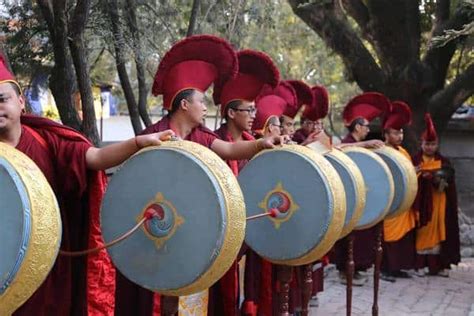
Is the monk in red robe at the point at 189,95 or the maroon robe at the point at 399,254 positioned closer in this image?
the monk in red robe at the point at 189,95

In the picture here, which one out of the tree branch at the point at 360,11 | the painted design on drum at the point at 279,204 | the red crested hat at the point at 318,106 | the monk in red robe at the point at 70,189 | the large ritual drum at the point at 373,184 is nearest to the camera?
the monk in red robe at the point at 70,189

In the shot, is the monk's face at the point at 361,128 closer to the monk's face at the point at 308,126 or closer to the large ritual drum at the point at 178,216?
the monk's face at the point at 308,126

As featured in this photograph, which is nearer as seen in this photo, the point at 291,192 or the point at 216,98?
the point at 291,192

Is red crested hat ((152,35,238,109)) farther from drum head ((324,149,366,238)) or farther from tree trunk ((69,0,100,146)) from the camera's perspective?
tree trunk ((69,0,100,146))

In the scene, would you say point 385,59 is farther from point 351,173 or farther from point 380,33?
point 351,173

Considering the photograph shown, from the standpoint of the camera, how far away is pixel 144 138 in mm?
2660

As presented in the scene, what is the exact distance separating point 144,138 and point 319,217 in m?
1.18

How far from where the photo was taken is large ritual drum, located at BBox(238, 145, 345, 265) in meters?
3.54

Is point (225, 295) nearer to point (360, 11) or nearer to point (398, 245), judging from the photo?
point (398, 245)

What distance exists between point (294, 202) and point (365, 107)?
3233 mm

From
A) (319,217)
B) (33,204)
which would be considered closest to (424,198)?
(319,217)

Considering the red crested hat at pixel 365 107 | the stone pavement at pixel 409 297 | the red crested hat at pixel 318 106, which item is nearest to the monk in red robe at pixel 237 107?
the red crested hat at pixel 318 106

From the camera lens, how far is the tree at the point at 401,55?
891 centimetres

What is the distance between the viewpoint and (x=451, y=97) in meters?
8.96
